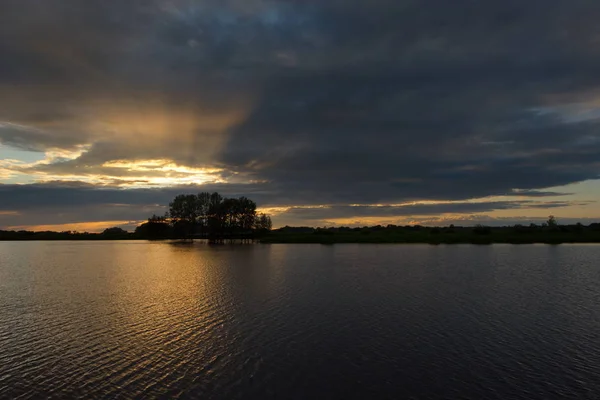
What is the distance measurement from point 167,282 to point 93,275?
16280 mm

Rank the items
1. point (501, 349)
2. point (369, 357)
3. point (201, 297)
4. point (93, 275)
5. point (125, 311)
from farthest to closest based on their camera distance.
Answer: point (93, 275) → point (201, 297) → point (125, 311) → point (501, 349) → point (369, 357)

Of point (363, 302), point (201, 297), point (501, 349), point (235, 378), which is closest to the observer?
point (235, 378)

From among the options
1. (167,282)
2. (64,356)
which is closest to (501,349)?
(64,356)

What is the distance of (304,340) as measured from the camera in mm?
24859

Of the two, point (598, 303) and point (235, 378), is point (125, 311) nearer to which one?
point (235, 378)

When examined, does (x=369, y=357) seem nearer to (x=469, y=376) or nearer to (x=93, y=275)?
(x=469, y=376)

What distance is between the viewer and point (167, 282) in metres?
51.9

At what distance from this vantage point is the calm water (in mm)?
17797

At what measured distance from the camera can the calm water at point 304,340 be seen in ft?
58.4

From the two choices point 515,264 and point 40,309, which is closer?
point 40,309

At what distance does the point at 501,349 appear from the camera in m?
23.0

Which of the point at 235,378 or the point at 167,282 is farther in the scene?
the point at 167,282

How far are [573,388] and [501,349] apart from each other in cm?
556

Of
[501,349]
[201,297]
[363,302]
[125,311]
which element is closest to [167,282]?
[201,297]
